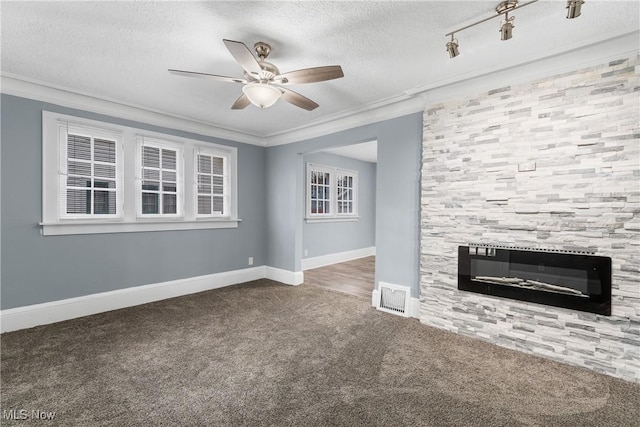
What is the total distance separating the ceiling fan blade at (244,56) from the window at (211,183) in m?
2.61

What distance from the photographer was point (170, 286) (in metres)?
4.09

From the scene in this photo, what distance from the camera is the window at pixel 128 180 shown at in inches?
127

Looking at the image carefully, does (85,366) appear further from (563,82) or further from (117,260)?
(563,82)

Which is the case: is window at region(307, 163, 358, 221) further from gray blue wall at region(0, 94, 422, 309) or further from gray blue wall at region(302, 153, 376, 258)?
gray blue wall at region(0, 94, 422, 309)

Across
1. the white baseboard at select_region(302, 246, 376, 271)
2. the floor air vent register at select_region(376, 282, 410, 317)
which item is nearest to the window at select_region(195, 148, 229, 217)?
the white baseboard at select_region(302, 246, 376, 271)

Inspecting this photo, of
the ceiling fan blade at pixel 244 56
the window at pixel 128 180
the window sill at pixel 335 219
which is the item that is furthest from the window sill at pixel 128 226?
the ceiling fan blade at pixel 244 56

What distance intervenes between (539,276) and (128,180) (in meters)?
4.57

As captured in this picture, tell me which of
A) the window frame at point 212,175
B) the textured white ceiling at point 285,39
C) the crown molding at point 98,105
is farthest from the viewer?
the window frame at point 212,175

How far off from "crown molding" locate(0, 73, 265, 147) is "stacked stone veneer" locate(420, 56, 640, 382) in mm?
3151

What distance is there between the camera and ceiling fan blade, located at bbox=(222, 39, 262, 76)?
1.76m

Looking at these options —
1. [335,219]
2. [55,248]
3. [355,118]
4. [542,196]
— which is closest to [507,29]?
[542,196]

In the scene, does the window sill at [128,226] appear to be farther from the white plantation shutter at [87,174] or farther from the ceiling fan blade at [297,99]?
the ceiling fan blade at [297,99]

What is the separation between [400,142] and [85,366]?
12.1 ft

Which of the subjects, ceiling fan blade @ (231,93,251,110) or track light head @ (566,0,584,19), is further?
ceiling fan blade @ (231,93,251,110)
